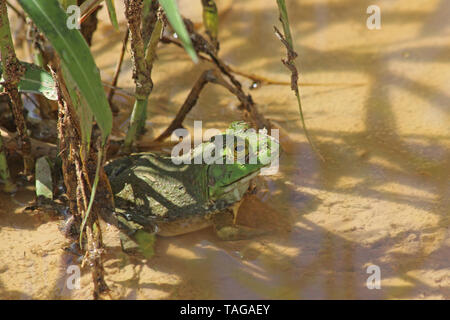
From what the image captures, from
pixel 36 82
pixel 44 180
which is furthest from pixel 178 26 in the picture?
pixel 44 180

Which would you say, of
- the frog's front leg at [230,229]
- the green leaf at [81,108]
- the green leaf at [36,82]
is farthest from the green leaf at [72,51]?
the frog's front leg at [230,229]

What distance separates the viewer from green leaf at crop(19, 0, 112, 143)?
6.16 feet

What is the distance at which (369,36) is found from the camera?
15.0 ft

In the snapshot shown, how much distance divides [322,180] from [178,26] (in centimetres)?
190

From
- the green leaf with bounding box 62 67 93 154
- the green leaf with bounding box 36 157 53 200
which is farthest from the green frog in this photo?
the green leaf with bounding box 62 67 93 154

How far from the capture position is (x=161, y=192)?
3.04 meters

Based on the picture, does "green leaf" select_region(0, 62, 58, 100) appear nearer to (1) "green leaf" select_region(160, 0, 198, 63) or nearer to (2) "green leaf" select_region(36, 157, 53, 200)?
(2) "green leaf" select_region(36, 157, 53, 200)

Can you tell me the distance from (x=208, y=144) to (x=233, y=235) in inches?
20.9

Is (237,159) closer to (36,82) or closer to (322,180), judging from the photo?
(322,180)

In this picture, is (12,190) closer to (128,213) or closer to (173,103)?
(128,213)

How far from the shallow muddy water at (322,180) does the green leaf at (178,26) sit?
56.9 inches

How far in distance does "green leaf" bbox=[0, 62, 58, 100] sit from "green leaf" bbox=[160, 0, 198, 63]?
111 cm

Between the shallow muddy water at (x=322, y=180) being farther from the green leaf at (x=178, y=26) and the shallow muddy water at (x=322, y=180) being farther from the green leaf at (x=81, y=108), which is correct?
the green leaf at (x=178, y=26)

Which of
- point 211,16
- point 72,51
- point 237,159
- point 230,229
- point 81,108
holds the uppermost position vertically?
point 211,16
